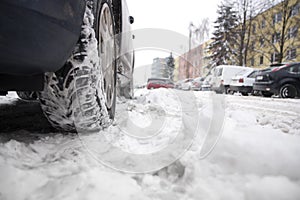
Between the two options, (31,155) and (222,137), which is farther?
(222,137)

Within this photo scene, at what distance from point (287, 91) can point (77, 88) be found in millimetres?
6790

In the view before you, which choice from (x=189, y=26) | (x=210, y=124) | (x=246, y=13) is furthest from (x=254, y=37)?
(x=210, y=124)

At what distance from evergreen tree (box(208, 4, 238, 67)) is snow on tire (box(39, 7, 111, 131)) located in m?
24.2

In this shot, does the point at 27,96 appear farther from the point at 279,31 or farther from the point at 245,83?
the point at 279,31

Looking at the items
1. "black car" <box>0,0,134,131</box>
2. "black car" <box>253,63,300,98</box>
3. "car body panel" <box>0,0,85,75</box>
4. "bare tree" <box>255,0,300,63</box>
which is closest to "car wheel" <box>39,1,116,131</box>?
"black car" <box>0,0,134,131</box>

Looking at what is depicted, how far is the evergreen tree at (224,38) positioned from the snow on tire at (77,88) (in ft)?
79.5

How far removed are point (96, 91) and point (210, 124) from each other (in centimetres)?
108

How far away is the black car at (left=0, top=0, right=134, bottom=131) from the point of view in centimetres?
67

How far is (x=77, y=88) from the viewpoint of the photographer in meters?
1.01

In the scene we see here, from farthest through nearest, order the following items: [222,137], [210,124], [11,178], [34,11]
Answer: [210,124] < [222,137] < [11,178] < [34,11]

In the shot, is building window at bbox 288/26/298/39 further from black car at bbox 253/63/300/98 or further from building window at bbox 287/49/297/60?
black car at bbox 253/63/300/98

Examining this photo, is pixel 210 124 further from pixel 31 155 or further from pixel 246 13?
pixel 246 13

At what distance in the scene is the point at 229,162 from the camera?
102 cm

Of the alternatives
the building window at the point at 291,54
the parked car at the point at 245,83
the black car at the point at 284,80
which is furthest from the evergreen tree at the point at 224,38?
the black car at the point at 284,80
